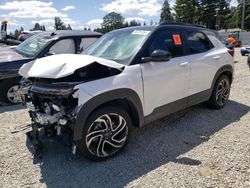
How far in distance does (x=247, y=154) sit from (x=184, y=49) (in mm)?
1956

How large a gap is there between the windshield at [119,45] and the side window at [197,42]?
1.02 meters

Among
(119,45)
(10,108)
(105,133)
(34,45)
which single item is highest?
(34,45)

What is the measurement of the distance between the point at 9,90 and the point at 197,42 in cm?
424

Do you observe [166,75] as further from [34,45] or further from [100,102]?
[34,45]

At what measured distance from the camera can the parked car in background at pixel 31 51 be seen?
244 inches

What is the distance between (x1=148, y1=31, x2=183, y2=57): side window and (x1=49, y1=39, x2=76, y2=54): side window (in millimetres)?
3203

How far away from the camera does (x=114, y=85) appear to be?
357 cm

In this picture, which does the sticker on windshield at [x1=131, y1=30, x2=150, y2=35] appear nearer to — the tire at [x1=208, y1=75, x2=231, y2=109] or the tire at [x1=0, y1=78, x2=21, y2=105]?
the tire at [x1=208, y1=75, x2=231, y2=109]

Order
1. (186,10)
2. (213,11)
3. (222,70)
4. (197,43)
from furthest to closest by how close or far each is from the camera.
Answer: (213,11), (186,10), (222,70), (197,43)

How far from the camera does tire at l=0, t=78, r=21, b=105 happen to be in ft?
20.4

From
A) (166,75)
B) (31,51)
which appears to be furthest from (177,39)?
(31,51)

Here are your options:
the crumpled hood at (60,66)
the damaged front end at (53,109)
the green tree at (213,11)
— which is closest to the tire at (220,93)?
the crumpled hood at (60,66)

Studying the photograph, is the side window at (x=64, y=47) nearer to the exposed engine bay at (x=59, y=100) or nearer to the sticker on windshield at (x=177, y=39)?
the exposed engine bay at (x=59, y=100)

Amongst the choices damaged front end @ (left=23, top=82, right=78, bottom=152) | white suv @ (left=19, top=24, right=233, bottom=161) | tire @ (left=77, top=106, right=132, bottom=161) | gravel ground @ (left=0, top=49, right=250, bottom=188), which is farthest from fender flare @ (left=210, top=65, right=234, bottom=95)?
damaged front end @ (left=23, top=82, right=78, bottom=152)
